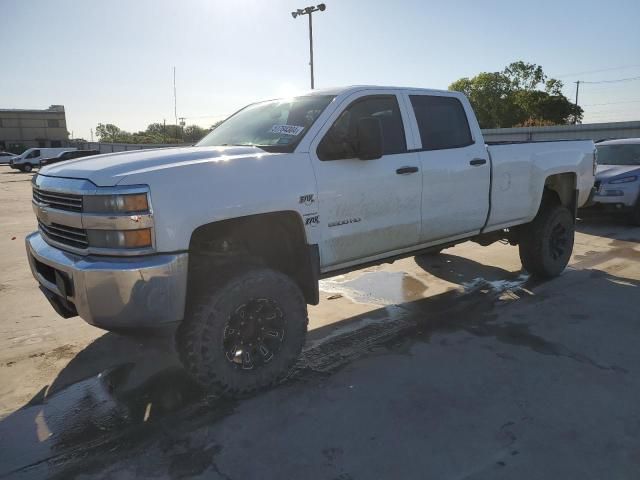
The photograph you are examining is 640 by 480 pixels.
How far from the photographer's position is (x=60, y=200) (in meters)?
3.29

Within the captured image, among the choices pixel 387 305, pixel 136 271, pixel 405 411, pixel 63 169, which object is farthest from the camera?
pixel 387 305

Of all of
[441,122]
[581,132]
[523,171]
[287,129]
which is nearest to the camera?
[287,129]

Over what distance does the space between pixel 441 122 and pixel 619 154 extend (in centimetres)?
765

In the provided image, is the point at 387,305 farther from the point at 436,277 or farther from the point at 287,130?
the point at 287,130

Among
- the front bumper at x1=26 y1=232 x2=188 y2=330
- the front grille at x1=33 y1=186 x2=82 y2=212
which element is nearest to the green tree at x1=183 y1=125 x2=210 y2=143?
the front grille at x1=33 y1=186 x2=82 y2=212

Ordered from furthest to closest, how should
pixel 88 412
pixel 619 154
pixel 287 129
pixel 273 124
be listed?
pixel 619 154, pixel 273 124, pixel 287 129, pixel 88 412

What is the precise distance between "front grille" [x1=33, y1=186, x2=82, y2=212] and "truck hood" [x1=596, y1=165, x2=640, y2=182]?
31.0 ft

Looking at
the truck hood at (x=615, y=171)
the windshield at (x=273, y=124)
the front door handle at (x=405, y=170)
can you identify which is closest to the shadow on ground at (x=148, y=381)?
the front door handle at (x=405, y=170)

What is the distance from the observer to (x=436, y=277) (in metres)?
6.29

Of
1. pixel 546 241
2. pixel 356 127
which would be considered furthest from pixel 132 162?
pixel 546 241

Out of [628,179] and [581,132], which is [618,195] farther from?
[581,132]

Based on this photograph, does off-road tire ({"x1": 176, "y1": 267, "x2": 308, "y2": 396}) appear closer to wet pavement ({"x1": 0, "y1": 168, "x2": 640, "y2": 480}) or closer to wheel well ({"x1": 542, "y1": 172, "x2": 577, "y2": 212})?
wet pavement ({"x1": 0, "y1": 168, "x2": 640, "y2": 480})

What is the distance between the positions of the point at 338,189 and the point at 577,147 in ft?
12.6

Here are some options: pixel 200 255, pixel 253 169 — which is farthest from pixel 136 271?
pixel 253 169
